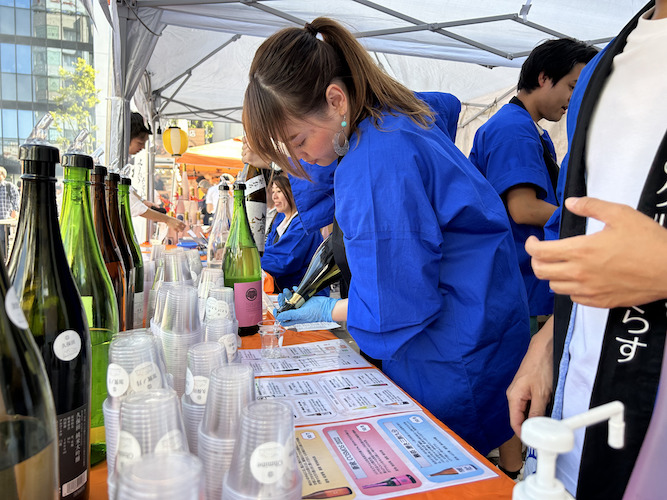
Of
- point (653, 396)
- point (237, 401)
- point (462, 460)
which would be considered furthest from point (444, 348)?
point (237, 401)

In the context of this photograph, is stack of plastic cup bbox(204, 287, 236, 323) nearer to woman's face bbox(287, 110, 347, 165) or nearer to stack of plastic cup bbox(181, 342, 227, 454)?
stack of plastic cup bbox(181, 342, 227, 454)

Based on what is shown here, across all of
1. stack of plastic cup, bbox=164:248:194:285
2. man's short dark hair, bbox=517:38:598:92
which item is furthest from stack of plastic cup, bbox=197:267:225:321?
man's short dark hair, bbox=517:38:598:92

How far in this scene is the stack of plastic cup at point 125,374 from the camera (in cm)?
51

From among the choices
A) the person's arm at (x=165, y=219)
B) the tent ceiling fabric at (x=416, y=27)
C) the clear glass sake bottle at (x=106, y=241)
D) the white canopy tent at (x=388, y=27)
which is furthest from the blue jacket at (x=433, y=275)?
the white canopy tent at (x=388, y=27)

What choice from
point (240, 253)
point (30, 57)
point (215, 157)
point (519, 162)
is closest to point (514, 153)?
point (519, 162)

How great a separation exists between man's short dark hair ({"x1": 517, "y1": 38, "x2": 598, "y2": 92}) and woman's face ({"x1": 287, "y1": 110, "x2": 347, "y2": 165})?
1.19 metres

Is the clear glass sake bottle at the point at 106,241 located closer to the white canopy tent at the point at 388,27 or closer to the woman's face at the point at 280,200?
the woman's face at the point at 280,200

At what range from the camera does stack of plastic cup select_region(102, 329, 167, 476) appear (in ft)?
1.67

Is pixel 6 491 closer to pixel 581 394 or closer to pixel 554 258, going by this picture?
pixel 554 258

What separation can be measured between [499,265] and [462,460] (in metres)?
0.55

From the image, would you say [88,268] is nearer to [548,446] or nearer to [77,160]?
[77,160]

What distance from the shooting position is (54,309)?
2.05 ft

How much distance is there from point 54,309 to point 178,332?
19cm

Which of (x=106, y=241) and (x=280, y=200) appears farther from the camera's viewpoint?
(x=280, y=200)
